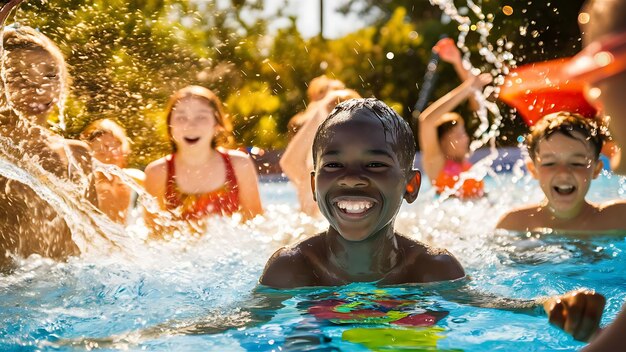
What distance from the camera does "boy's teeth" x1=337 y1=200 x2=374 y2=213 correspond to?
3.15 m

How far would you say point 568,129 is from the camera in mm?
5051

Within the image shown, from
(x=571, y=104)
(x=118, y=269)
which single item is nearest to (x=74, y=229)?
(x=118, y=269)

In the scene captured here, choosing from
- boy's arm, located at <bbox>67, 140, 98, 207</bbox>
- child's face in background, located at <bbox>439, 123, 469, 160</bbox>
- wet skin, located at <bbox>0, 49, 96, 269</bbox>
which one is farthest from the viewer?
child's face in background, located at <bbox>439, 123, 469, 160</bbox>

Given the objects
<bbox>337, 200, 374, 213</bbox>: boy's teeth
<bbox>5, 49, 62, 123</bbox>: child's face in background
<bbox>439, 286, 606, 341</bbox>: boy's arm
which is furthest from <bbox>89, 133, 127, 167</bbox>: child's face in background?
<bbox>439, 286, 606, 341</bbox>: boy's arm

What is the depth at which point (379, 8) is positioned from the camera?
90.4ft

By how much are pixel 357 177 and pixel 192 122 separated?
2.80 metres

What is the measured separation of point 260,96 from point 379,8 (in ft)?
52.5

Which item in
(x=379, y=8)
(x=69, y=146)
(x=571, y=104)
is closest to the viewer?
(x=69, y=146)

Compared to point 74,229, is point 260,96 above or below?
above

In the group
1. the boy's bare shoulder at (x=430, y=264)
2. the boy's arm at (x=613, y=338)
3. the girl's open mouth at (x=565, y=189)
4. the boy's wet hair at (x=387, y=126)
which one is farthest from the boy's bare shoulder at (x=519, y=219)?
the boy's arm at (x=613, y=338)

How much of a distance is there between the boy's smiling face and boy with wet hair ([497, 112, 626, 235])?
2179 mm

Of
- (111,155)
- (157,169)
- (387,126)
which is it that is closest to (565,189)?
(387,126)

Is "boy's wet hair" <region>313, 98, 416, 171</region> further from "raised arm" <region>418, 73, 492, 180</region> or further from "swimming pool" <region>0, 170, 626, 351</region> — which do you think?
"raised arm" <region>418, 73, 492, 180</region>

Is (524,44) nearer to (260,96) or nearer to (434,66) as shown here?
(434,66)
